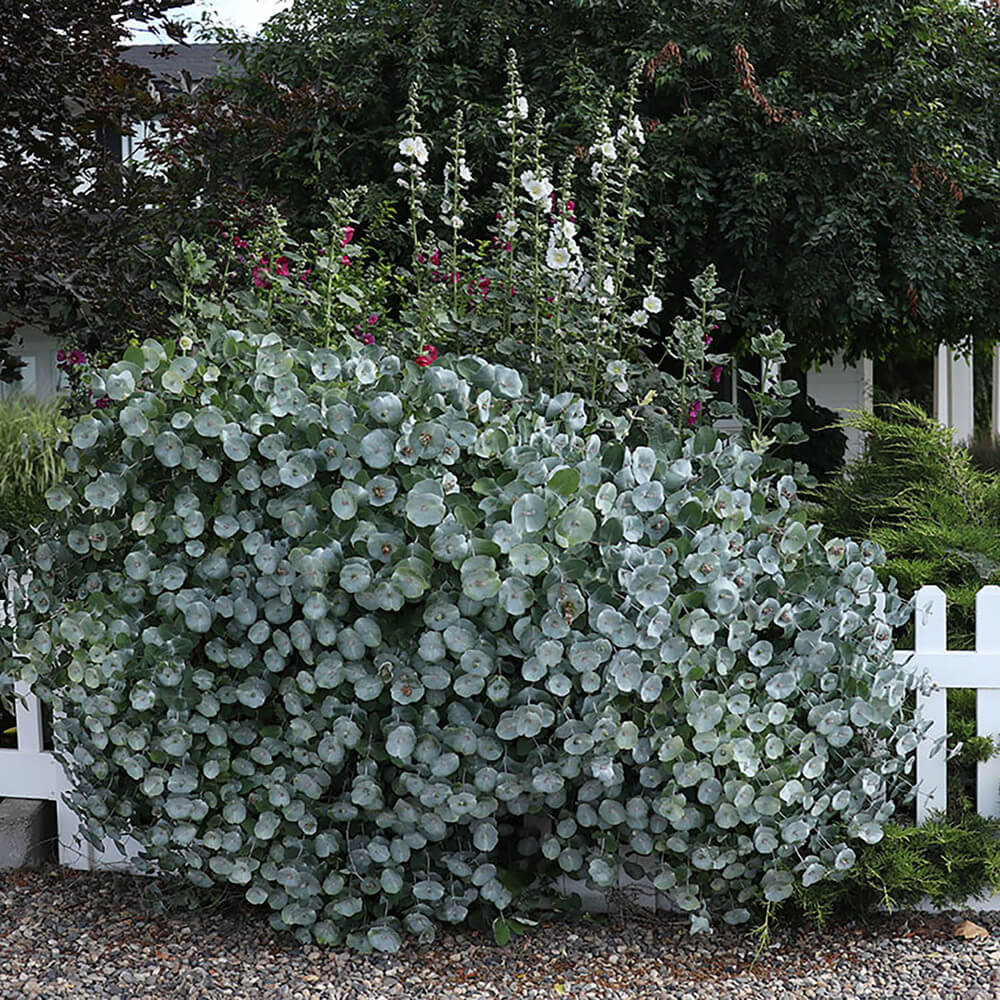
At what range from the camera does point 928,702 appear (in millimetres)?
2910

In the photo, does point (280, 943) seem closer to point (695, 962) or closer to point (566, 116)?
point (695, 962)

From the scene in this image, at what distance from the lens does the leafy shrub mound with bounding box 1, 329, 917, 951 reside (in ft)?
8.09

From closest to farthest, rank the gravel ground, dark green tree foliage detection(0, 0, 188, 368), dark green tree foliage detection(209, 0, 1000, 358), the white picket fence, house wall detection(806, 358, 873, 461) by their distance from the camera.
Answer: the gravel ground → the white picket fence → dark green tree foliage detection(0, 0, 188, 368) → dark green tree foliage detection(209, 0, 1000, 358) → house wall detection(806, 358, 873, 461)

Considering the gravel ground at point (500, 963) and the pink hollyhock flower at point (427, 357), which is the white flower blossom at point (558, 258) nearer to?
the pink hollyhock flower at point (427, 357)

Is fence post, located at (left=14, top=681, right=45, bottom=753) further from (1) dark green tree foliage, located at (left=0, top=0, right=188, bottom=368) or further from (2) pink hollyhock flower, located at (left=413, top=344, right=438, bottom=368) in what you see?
(2) pink hollyhock flower, located at (left=413, top=344, right=438, bottom=368)

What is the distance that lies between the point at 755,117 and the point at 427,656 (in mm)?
5697

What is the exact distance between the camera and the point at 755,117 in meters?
7.11

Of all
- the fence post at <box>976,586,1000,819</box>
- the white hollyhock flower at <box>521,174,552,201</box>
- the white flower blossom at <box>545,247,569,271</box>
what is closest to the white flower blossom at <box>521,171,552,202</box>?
the white hollyhock flower at <box>521,174,552,201</box>

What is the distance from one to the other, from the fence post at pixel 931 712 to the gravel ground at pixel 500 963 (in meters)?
0.28

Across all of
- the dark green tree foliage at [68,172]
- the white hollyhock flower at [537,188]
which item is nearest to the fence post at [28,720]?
the dark green tree foliage at [68,172]

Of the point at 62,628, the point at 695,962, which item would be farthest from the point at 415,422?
the point at 695,962

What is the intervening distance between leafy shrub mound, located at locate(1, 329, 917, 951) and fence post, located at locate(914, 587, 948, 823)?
157 mm

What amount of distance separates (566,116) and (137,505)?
16.7 ft

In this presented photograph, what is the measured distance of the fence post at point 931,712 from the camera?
9.47ft
